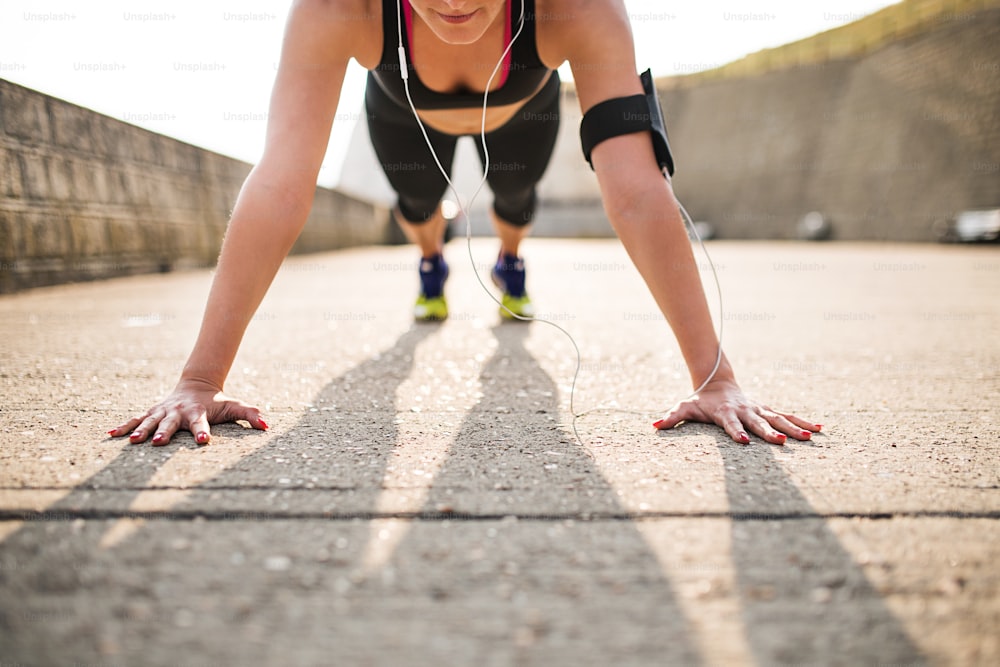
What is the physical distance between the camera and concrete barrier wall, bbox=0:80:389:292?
11.6 ft

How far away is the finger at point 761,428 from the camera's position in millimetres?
1224

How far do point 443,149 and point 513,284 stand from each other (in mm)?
877

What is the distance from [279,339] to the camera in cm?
250

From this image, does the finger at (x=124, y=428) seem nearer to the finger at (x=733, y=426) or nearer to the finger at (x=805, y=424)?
the finger at (x=733, y=426)

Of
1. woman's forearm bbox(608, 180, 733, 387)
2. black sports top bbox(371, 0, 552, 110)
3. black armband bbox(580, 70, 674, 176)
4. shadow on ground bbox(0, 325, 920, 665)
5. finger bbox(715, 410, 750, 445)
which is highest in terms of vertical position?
black sports top bbox(371, 0, 552, 110)

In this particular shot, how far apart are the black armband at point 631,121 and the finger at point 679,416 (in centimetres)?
58

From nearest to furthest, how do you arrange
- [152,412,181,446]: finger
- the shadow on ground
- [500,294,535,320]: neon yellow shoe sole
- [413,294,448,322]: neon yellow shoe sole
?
the shadow on ground
[152,412,181,446]: finger
[413,294,448,322]: neon yellow shoe sole
[500,294,535,320]: neon yellow shoe sole

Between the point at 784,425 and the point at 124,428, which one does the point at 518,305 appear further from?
the point at 124,428

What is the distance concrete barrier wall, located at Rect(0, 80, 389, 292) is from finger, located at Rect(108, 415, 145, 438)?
3.04m

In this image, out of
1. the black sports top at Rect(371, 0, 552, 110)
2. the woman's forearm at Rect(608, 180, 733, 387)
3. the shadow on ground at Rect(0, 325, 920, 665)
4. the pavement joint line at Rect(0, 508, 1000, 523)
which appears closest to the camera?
the shadow on ground at Rect(0, 325, 920, 665)

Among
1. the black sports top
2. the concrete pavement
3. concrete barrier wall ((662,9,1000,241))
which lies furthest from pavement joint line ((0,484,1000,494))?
concrete barrier wall ((662,9,1000,241))

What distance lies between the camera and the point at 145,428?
3.89 feet

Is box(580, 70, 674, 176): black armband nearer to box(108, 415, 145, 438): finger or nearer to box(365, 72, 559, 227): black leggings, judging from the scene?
box(365, 72, 559, 227): black leggings

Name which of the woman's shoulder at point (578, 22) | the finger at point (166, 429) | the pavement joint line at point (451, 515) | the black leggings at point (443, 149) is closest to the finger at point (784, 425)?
the pavement joint line at point (451, 515)
